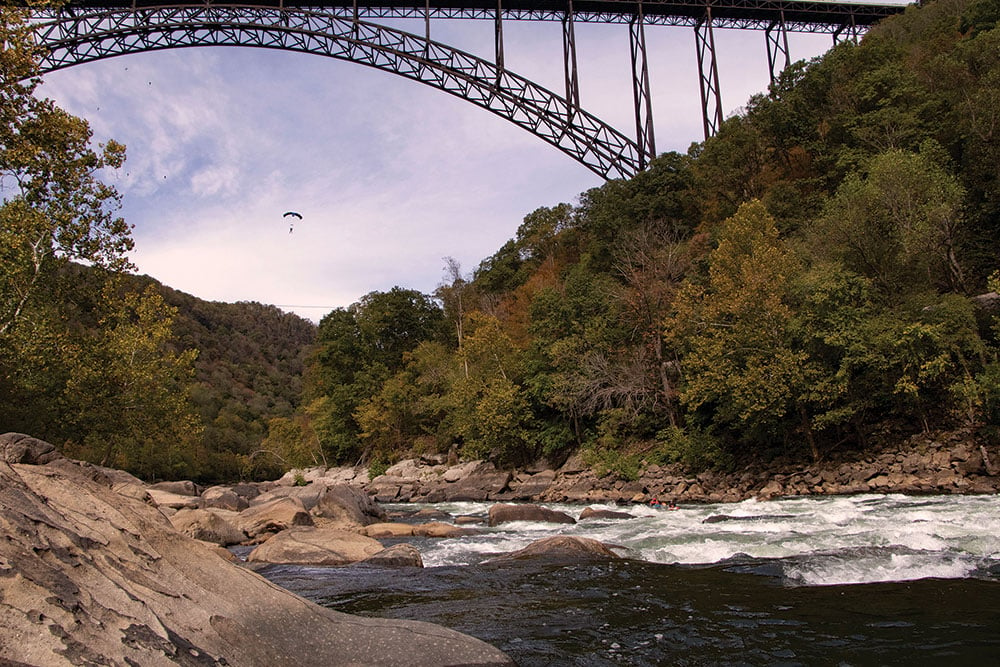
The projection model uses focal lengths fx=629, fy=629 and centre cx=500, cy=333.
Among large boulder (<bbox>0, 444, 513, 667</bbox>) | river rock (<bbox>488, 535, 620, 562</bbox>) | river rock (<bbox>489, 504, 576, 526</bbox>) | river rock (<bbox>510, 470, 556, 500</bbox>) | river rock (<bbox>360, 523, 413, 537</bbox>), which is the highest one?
large boulder (<bbox>0, 444, 513, 667</bbox>)

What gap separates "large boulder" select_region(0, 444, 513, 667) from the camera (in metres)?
3.16

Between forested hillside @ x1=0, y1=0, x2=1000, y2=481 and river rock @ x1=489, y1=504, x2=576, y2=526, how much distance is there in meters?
8.90

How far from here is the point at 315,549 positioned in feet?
40.0

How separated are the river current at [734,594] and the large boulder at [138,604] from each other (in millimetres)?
1697

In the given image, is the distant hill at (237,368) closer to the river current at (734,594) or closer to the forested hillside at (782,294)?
the forested hillside at (782,294)

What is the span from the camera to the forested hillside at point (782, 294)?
21.5 meters

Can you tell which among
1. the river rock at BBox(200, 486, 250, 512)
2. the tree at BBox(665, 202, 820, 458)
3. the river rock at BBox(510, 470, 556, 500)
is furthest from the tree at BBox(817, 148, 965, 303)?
the river rock at BBox(200, 486, 250, 512)

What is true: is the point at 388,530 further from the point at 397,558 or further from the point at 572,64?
the point at 572,64

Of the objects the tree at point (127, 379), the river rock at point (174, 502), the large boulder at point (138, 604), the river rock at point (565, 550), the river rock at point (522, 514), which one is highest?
the tree at point (127, 379)

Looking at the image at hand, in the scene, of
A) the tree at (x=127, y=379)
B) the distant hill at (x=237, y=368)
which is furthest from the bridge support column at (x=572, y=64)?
the distant hill at (x=237, y=368)

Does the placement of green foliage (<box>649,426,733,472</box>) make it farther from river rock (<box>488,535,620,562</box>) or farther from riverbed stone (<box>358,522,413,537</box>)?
river rock (<box>488,535,620,562</box>)

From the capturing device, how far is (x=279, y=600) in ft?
15.5

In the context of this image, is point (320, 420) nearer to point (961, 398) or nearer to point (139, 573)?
point (961, 398)

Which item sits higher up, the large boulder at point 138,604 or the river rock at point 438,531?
the large boulder at point 138,604
